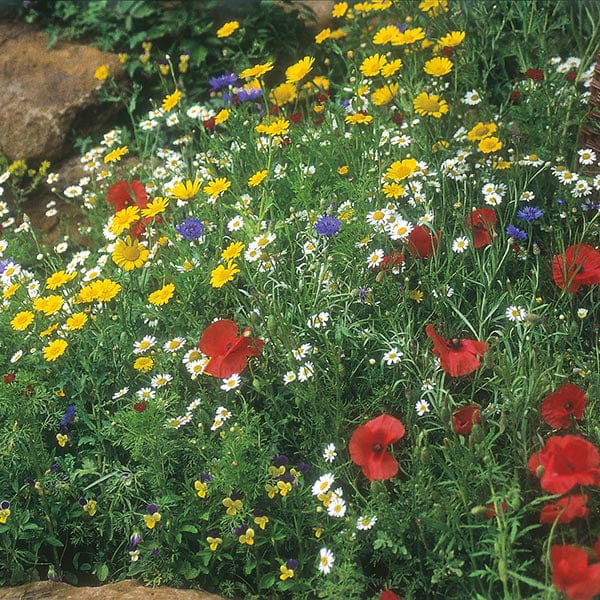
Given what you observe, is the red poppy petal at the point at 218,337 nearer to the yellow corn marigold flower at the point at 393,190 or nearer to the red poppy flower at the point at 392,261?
the red poppy flower at the point at 392,261

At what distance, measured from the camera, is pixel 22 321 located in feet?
9.37

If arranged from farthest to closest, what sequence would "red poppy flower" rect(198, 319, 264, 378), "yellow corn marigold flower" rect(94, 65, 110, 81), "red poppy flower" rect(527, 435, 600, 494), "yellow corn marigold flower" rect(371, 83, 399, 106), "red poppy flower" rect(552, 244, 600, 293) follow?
"yellow corn marigold flower" rect(94, 65, 110, 81) < "yellow corn marigold flower" rect(371, 83, 399, 106) < "red poppy flower" rect(552, 244, 600, 293) < "red poppy flower" rect(198, 319, 264, 378) < "red poppy flower" rect(527, 435, 600, 494)

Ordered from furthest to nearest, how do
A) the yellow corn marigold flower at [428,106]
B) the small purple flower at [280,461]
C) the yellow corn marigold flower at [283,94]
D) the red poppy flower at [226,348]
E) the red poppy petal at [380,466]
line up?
the yellow corn marigold flower at [283,94] → the yellow corn marigold flower at [428,106] → the red poppy flower at [226,348] → the small purple flower at [280,461] → the red poppy petal at [380,466]

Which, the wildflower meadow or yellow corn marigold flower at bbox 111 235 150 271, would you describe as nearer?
the wildflower meadow

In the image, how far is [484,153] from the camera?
10.9ft

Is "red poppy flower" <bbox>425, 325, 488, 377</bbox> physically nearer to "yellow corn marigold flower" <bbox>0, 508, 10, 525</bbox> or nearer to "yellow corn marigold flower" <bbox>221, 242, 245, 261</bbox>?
"yellow corn marigold flower" <bbox>221, 242, 245, 261</bbox>

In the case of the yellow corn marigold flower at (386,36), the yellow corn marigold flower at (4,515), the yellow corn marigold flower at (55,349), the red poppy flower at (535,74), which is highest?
the yellow corn marigold flower at (386,36)

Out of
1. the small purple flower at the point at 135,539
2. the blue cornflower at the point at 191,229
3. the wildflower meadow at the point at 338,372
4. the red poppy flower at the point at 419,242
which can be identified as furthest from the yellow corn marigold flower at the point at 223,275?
the small purple flower at the point at 135,539

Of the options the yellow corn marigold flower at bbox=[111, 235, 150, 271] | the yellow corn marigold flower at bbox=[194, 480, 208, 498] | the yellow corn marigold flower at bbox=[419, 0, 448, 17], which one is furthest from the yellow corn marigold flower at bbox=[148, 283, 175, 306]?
the yellow corn marigold flower at bbox=[419, 0, 448, 17]

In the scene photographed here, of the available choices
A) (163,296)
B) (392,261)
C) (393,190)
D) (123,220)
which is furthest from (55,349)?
(393,190)

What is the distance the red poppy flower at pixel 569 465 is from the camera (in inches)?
75.2

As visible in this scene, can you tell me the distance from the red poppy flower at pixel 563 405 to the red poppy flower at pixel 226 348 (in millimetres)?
838

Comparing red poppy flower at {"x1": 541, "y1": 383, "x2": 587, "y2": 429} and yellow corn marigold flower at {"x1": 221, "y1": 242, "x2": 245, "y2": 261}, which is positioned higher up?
yellow corn marigold flower at {"x1": 221, "y1": 242, "x2": 245, "y2": 261}

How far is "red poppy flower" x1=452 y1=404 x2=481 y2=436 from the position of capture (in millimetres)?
2282
